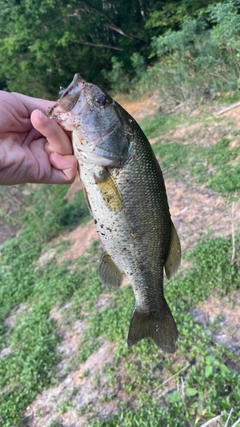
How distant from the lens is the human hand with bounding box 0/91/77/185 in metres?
1.96

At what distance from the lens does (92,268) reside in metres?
5.91

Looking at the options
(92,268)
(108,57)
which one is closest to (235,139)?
(92,268)

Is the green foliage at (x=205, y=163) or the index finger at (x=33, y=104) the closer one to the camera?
the index finger at (x=33, y=104)

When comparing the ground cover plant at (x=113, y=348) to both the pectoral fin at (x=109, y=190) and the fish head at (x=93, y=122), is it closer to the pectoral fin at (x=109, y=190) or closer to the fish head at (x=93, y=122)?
the pectoral fin at (x=109, y=190)

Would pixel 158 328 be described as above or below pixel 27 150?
below

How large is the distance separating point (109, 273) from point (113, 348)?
88.0 inches

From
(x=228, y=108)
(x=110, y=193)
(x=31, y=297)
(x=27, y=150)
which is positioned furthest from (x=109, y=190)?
(x=228, y=108)

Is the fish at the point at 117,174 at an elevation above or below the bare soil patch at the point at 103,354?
above

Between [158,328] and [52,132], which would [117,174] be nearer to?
[52,132]

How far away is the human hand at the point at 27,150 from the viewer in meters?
1.96

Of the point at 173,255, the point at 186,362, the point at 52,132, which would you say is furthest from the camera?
the point at 186,362

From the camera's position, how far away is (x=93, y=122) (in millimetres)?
1638

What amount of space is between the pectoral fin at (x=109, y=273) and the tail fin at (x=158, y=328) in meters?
0.24

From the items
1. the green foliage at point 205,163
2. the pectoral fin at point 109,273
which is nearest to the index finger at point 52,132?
the pectoral fin at point 109,273
